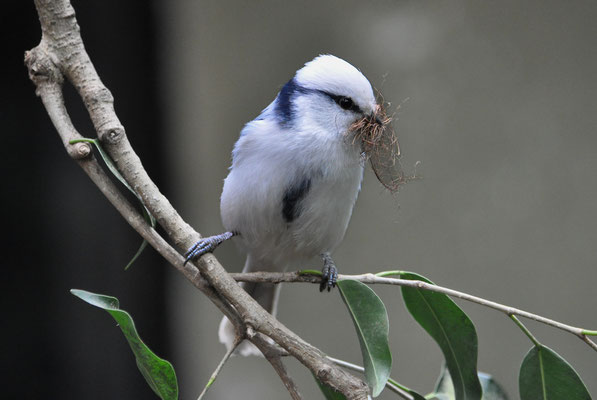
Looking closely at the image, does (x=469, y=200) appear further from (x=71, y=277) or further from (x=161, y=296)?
(x=71, y=277)

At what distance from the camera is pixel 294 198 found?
3.16ft

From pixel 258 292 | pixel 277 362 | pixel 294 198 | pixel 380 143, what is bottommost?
pixel 258 292

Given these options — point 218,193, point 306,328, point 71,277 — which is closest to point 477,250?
point 306,328

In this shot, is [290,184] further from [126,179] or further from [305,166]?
[126,179]

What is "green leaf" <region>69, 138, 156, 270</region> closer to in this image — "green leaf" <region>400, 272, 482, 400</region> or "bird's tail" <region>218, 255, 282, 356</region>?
"green leaf" <region>400, 272, 482, 400</region>

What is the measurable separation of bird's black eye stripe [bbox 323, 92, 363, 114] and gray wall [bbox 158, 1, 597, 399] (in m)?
1.01

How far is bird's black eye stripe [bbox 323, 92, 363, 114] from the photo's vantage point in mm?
899

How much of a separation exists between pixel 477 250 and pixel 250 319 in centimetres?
145

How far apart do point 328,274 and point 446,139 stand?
114cm

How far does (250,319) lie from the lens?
2.19 feet

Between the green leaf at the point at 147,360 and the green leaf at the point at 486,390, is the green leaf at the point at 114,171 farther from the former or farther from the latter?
the green leaf at the point at 486,390

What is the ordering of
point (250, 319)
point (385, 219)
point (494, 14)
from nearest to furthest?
point (250, 319), point (494, 14), point (385, 219)

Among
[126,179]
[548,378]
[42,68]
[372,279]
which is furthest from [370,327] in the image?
[42,68]

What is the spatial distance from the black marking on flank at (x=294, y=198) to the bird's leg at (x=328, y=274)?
9 cm
